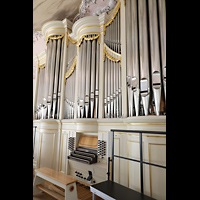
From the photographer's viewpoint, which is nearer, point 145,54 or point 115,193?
point 115,193

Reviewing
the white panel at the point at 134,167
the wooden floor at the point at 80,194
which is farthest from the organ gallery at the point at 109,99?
the wooden floor at the point at 80,194

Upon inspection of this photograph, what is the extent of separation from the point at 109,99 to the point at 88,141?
1.38 metres

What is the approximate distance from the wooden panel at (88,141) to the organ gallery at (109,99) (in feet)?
0.09

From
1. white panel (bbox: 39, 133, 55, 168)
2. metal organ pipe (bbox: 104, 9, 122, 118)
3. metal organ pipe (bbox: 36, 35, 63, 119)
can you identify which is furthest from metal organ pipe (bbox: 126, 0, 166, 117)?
white panel (bbox: 39, 133, 55, 168)

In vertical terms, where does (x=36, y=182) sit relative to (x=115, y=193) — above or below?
below

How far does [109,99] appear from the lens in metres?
3.61

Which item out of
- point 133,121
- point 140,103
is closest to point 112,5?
point 140,103

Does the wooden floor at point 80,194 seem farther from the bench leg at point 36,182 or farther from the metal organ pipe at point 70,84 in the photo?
the metal organ pipe at point 70,84

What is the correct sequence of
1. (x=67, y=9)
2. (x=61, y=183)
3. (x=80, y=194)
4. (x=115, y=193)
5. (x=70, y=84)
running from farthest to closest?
(x=67, y=9), (x=70, y=84), (x=80, y=194), (x=61, y=183), (x=115, y=193)

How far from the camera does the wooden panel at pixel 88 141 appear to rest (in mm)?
3962

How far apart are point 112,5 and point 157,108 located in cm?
339

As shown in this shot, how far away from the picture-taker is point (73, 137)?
4254mm

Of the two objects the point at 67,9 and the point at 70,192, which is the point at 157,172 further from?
the point at 67,9

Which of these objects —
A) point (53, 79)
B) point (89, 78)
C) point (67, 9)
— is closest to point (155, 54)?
point (89, 78)
